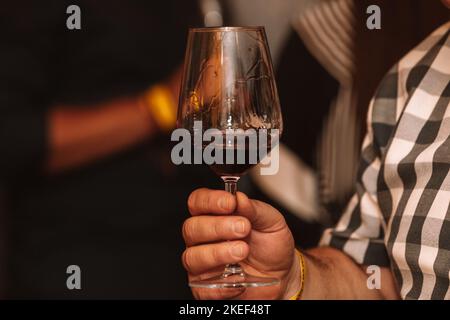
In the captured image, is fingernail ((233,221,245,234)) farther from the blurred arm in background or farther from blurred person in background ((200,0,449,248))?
blurred person in background ((200,0,449,248))

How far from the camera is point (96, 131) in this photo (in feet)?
6.70

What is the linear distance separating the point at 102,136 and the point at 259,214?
3.28 feet

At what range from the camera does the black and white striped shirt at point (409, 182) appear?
1.21 metres

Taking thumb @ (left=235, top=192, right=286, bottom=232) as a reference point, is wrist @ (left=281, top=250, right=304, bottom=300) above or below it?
below

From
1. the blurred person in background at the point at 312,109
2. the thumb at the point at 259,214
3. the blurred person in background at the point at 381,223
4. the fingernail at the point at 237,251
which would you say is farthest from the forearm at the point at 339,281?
the blurred person in background at the point at 312,109

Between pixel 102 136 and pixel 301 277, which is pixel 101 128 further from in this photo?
pixel 301 277

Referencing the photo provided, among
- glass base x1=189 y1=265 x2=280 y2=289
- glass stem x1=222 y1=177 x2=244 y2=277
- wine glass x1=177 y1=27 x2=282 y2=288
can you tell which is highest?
wine glass x1=177 y1=27 x2=282 y2=288

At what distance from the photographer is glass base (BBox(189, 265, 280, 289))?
41.8 inches

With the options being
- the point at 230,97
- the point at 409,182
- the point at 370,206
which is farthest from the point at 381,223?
the point at 230,97

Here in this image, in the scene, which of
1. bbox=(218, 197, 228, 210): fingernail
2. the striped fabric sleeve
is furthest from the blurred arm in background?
bbox=(218, 197, 228, 210): fingernail

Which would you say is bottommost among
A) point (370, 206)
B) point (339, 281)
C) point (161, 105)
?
point (339, 281)

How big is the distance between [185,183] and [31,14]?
554 mm

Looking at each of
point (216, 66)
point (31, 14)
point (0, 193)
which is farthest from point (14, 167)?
point (216, 66)

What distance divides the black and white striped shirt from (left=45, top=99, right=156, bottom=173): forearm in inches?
27.5
